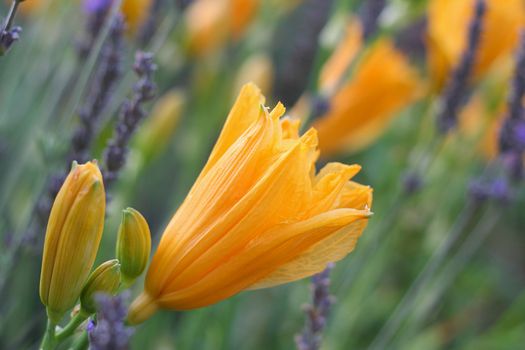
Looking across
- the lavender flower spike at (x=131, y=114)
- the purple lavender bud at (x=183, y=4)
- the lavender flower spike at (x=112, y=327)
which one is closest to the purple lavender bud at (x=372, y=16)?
the purple lavender bud at (x=183, y=4)

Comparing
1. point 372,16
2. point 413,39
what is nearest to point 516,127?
point 372,16

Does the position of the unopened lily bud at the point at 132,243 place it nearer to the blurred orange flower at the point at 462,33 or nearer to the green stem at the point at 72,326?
the green stem at the point at 72,326

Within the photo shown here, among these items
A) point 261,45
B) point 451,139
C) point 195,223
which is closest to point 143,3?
point 261,45

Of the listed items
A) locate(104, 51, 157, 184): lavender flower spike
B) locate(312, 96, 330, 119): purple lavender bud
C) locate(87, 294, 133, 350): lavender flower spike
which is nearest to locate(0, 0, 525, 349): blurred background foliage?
locate(312, 96, 330, 119): purple lavender bud

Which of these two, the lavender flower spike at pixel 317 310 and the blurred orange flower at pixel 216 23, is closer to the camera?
the lavender flower spike at pixel 317 310

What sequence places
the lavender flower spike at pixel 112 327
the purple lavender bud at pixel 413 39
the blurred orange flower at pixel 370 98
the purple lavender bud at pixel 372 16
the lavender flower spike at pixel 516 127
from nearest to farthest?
the lavender flower spike at pixel 112 327, the lavender flower spike at pixel 516 127, the purple lavender bud at pixel 372 16, the blurred orange flower at pixel 370 98, the purple lavender bud at pixel 413 39
